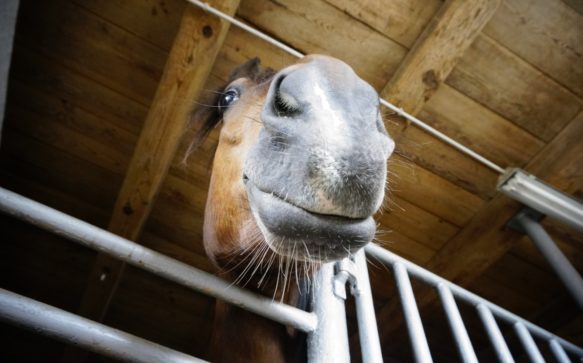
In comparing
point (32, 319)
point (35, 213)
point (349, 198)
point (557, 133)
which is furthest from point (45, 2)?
point (557, 133)

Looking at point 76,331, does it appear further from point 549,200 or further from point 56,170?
point 56,170

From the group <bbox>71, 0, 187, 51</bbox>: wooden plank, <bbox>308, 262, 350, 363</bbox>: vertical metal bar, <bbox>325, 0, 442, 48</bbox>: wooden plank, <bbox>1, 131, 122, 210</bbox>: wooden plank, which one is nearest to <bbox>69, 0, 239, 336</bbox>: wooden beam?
<bbox>71, 0, 187, 51</bbox>: wooden plank

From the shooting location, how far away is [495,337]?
1.37m

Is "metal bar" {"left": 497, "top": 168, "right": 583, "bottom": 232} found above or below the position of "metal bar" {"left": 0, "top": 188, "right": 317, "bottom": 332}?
above

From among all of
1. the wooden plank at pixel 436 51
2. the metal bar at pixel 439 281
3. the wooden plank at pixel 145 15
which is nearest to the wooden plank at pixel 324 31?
the wooden plank at pixel 436 51

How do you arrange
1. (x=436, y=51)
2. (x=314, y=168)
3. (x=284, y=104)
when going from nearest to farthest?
(x=314, y=168)
(x=284, y=104)
(x=436, y=51)

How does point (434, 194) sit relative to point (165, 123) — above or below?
above

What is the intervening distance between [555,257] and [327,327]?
2.16 meters

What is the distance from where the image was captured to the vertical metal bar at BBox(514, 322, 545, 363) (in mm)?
1399

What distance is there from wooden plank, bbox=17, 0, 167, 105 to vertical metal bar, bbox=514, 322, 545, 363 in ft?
8.85

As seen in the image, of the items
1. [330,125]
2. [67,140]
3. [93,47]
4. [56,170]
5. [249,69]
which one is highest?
[330,125]

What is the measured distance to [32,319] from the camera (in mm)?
708

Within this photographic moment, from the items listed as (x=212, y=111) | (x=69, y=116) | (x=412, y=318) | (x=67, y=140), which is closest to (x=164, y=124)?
(x=212, y=111)

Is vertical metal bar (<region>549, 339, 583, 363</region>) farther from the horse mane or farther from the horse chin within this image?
the horse mane
